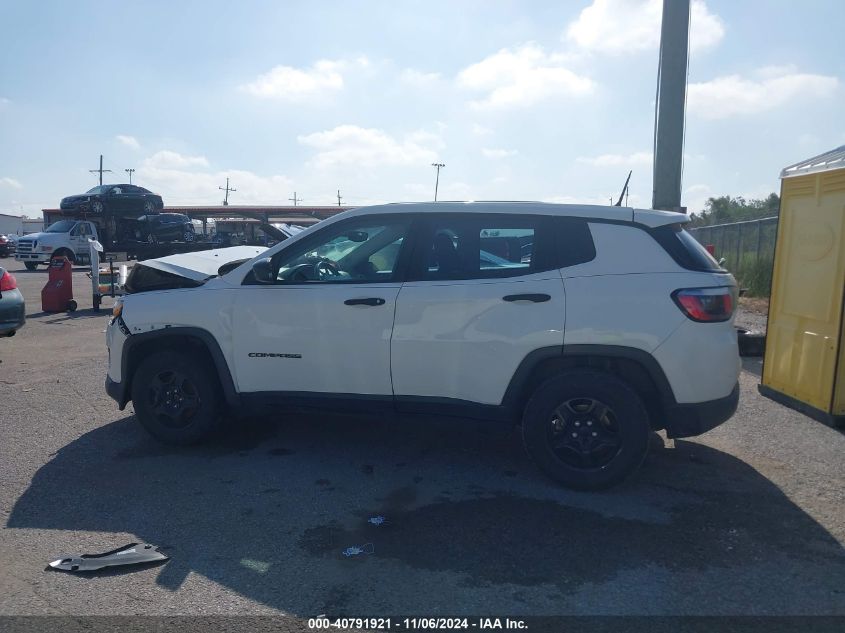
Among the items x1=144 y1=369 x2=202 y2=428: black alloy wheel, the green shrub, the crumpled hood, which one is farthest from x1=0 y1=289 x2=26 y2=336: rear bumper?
the green shrub

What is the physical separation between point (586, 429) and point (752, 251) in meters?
15.7

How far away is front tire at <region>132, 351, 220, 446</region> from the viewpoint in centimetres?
575

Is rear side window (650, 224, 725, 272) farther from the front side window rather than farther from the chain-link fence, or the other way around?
the chain-link fence

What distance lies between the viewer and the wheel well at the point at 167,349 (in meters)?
5.82

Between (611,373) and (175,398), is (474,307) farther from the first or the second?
(175,398)

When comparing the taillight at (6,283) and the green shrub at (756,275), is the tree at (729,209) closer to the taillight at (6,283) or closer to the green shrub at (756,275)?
the green shrub at (756,275)

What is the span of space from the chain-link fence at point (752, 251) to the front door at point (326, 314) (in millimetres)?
12490

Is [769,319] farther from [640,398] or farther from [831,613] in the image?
[831,613]

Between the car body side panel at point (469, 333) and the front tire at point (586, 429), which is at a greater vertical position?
the car body side panel at point (469, 333)

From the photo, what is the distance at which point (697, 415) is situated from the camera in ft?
15.9

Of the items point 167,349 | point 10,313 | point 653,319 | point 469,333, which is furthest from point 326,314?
point 10,313

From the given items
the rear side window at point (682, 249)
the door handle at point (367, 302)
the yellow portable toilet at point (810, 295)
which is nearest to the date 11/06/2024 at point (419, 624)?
the door handle at point (367, 302)

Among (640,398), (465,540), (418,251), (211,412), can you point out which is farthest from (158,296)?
(640,398)

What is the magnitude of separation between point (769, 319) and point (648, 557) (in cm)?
426
